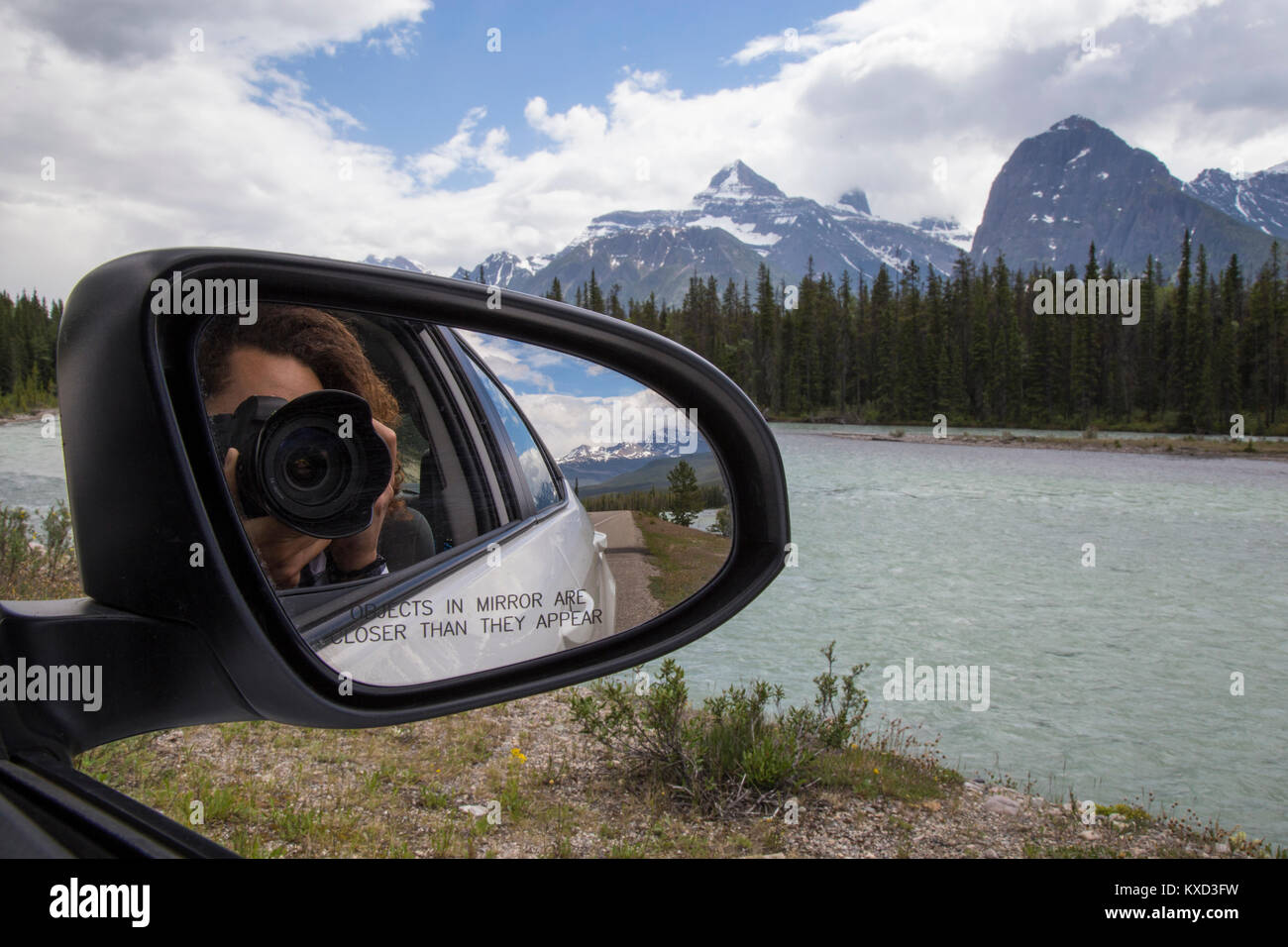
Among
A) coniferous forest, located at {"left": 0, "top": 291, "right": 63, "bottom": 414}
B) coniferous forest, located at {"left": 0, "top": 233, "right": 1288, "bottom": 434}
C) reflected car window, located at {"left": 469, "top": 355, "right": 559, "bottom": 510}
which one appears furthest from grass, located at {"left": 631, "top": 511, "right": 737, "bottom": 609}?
coniferous forest, located at {"left": 0, "top": 233, "right": 1288, "bottom": 434}

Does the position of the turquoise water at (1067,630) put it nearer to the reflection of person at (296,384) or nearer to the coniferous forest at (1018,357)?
the reflection of person at (296,384)

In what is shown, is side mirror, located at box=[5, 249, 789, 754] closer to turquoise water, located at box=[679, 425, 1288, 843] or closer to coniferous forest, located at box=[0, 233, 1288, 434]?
turquoise water, located at box=[679, 425, 1288, 843]

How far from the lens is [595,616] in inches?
62.0

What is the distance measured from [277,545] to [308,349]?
0.84 ft

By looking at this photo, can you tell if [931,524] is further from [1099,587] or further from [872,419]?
[872,419]

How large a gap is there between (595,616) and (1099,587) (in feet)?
50.7

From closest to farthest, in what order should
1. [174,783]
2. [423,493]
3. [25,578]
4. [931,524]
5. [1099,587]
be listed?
[423,493] < [174,783] < [25,578] < [1099,587] < [931,524]

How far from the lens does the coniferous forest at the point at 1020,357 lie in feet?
210

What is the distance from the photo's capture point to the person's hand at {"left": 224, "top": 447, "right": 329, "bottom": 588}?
936 mm

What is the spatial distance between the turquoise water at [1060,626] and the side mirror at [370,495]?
6.18 m

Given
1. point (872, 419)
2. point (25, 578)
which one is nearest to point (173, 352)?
point (25, 578)

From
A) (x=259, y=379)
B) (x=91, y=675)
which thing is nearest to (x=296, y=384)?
(x=259, y=379)

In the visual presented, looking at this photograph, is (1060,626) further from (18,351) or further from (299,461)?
(18,351)

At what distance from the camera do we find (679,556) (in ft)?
5.61
